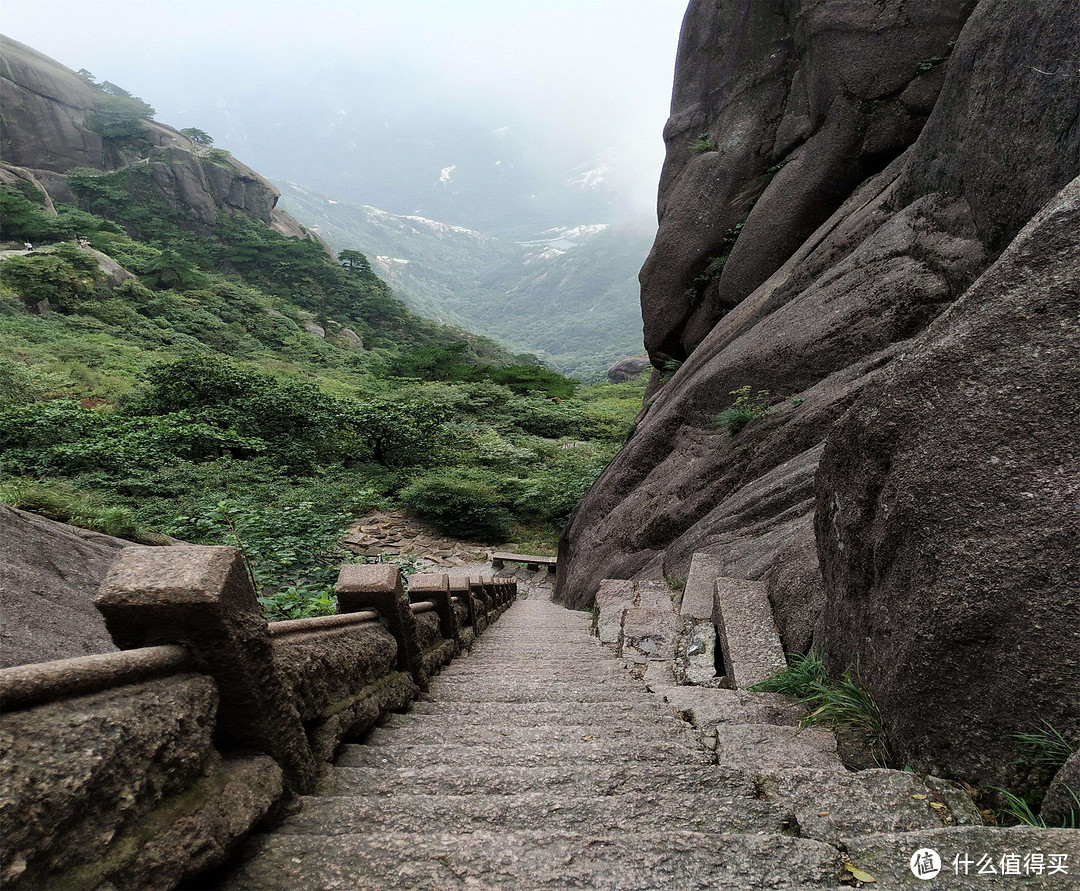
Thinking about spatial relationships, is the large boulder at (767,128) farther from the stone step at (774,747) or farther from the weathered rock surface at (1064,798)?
the weathered rock surface at (1064,798)

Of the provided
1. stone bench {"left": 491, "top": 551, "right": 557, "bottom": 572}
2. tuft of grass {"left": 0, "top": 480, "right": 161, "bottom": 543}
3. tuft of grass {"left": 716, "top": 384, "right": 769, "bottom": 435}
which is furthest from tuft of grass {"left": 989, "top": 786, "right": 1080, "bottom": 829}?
stone bench {"left": 491, "top": 551, "right": 557, "bottom": 572}

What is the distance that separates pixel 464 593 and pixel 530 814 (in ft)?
13.0

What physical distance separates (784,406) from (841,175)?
5.05 meters

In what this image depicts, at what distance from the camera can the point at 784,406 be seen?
6852mm

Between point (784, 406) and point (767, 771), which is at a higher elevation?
point (784, 406)

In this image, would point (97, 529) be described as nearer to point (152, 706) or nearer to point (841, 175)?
point (152, 706)

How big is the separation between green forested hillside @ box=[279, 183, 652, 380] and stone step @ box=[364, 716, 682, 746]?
74.2m

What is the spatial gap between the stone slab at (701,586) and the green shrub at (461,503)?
39.5 feet

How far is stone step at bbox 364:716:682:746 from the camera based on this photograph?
2352 millimetres

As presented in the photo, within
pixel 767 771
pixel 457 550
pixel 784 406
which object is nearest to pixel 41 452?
pixel 457 550

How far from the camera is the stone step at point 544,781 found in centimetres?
180

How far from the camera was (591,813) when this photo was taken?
5.28ft

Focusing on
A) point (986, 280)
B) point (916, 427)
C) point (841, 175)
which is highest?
point (841, 175)

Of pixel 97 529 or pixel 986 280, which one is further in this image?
pixel 97 529
